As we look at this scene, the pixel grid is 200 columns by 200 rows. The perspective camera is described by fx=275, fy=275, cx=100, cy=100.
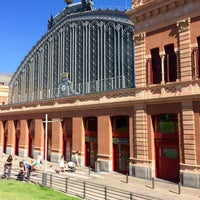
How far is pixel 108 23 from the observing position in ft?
106

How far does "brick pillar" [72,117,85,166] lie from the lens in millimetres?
31188

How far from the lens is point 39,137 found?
124 feet

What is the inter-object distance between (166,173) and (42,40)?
28.7 m

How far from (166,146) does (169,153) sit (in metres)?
0.68

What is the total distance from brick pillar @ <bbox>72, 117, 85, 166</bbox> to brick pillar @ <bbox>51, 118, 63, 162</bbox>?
282 centimetres

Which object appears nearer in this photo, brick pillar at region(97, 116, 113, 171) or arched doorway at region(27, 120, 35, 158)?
brick pillar at region(97, 116, 113, 171)

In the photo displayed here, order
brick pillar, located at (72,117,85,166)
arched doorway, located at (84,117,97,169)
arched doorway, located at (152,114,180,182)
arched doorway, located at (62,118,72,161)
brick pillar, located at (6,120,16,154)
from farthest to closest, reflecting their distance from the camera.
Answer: brick pillar, located at (6,120,16,154) < arched doorway, located at (62,118,72,161) < brick pillar, located at (72,117,85,166) < arched doorway, located at (84,117,97,169) < arched doorway, located at (152,114,180,182)

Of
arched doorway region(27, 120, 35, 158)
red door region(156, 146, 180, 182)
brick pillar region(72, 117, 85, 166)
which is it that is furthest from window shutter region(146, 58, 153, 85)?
arched doorway region(27, 120, 35, 158)

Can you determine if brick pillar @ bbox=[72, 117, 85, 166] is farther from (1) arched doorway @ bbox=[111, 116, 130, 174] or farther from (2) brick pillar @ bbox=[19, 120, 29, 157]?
(2) brick pillar @ bbox=[19, 120, 29, 157]

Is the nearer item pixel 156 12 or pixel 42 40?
pixel 156 12

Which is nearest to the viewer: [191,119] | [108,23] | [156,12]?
[191,119]

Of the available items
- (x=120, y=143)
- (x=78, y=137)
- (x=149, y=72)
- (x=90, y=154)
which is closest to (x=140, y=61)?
(x=149, y=72)

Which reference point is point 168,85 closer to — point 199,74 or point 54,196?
point 199,74

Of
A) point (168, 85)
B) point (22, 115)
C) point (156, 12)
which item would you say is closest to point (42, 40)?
point (22, 115)
